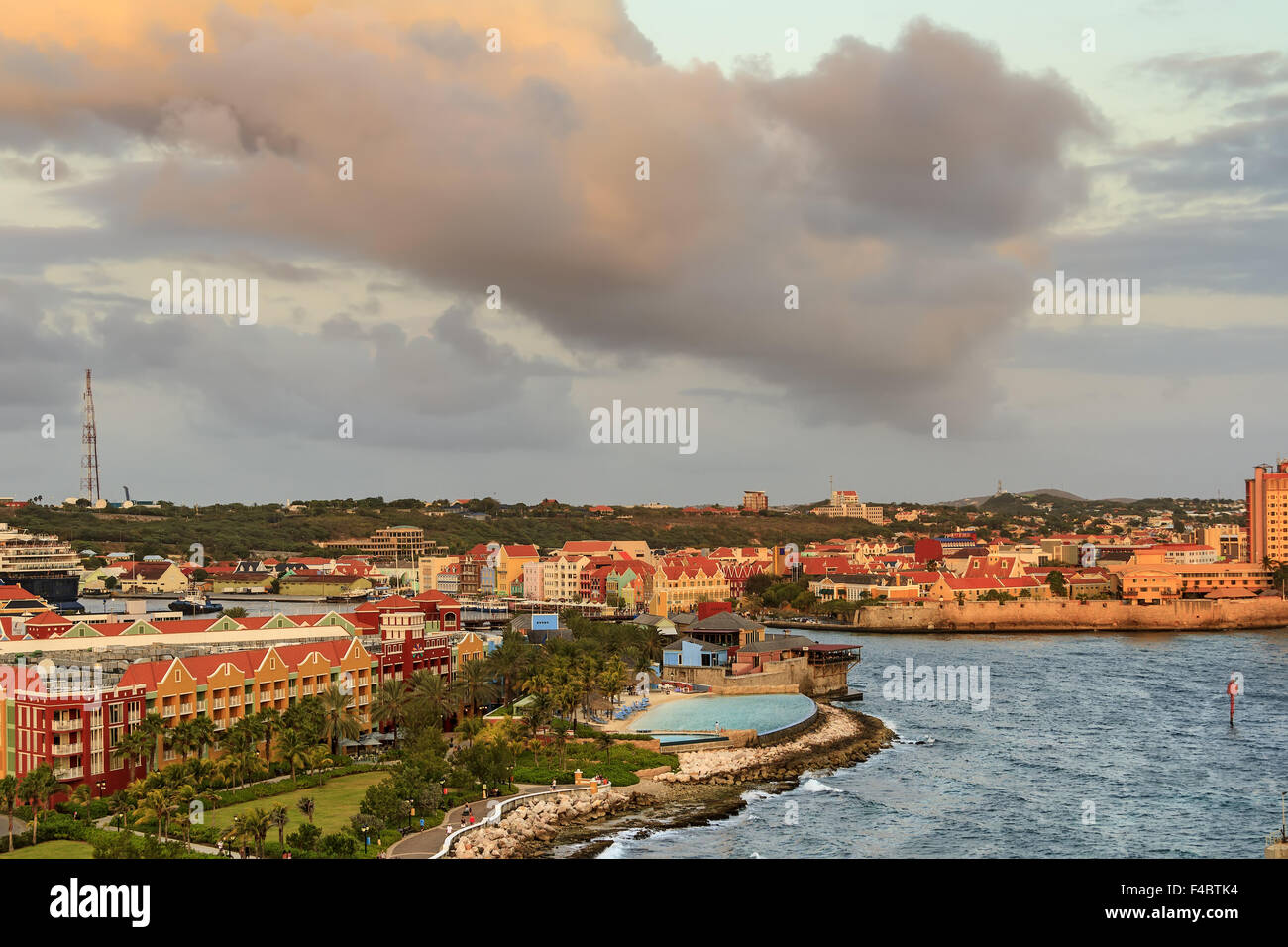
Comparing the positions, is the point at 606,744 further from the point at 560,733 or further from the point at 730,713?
the point at 730,713

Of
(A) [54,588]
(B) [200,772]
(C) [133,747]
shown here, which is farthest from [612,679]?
(A) [54,588]

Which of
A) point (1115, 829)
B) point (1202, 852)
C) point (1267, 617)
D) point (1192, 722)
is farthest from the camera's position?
point (1267, 617)

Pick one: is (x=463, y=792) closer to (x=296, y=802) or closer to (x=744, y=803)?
(x=296, y=802)

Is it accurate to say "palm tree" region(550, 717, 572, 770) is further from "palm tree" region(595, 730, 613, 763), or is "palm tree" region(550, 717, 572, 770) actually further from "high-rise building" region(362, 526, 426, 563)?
"high-rise building" region(362, 526, 426, 563)

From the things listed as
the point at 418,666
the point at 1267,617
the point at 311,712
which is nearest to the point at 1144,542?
the point at 1267,617
